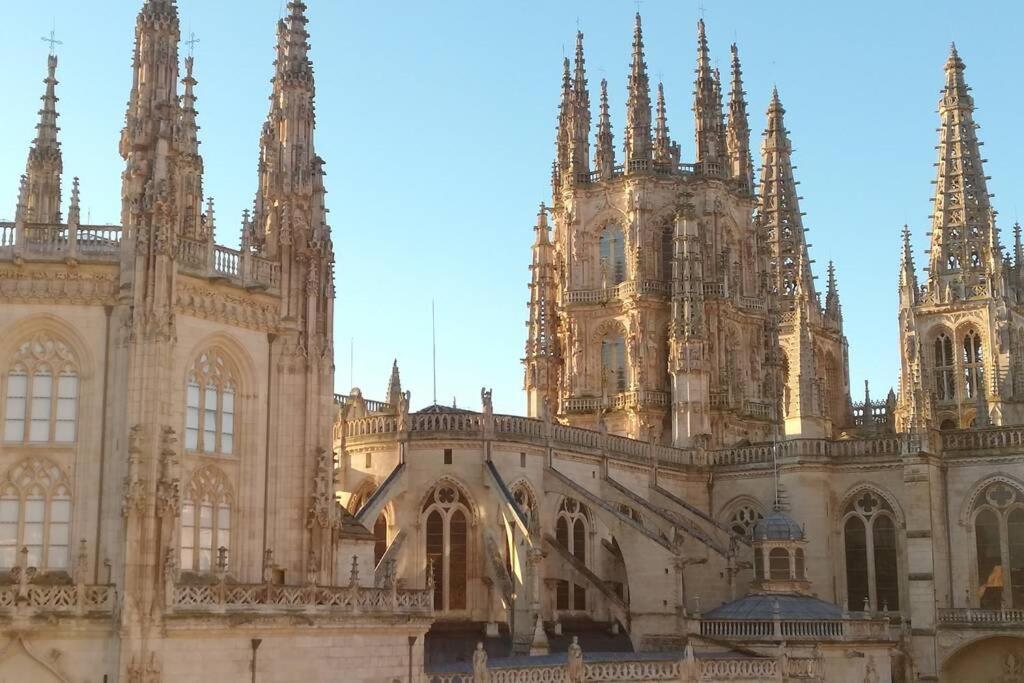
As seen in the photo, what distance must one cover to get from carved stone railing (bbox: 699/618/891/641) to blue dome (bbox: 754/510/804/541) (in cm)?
537

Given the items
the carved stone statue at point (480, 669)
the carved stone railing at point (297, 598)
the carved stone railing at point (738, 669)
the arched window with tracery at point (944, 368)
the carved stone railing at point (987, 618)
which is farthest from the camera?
the arched window with tracery at point (944, 368)

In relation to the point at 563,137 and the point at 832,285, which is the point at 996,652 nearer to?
the point at 563,137

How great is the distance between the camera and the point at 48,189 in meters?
48.3

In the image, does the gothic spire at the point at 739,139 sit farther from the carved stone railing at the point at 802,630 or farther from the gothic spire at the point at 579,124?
the carved stone railing at the point at 802,630

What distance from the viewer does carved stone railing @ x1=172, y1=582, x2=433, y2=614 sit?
105 ft

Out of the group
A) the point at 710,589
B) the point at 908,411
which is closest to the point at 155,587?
the point at 710,589

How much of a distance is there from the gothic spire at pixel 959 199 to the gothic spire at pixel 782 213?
348 inches

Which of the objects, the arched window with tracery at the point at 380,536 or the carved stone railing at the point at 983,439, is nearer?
the arched window with tracery at the point at 380,536

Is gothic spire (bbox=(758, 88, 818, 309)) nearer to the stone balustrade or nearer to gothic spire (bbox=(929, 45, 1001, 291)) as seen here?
gothic spire (bbox=(929, 45, 1001, 291))

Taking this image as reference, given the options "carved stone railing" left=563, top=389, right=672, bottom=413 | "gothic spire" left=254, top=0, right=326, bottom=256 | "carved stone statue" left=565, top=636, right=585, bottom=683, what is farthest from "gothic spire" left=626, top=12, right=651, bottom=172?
"carved stone statue" left=565, top=636, right=585, bottom=683

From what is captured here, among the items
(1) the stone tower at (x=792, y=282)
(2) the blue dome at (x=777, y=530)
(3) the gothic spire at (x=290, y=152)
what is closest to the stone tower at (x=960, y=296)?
(1) the stone tower at (x=792, y=282)

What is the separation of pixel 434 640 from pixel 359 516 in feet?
16.1

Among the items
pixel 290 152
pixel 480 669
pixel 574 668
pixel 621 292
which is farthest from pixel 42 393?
pixel 621 292

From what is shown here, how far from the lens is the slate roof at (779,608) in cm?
4597
